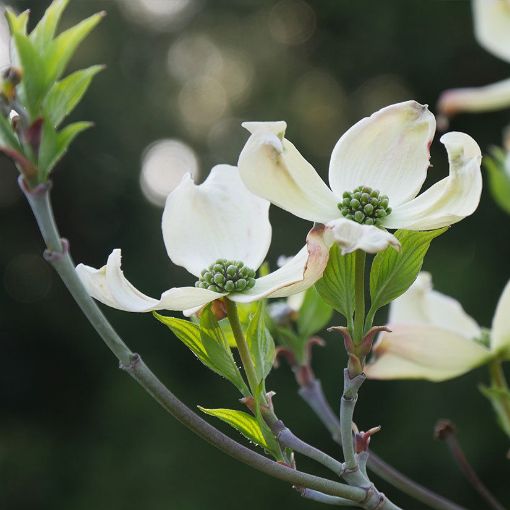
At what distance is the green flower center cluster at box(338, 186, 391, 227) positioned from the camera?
42 cm

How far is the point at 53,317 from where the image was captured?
5.12m

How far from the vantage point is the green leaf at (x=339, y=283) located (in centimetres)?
40

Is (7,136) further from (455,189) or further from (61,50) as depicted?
(455,189)

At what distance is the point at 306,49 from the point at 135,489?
3.04 metres

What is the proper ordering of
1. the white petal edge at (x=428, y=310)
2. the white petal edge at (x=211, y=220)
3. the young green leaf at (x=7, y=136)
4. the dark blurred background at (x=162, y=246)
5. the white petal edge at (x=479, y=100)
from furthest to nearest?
the dark blurred background at (x=162, y=246), the white petal edge at (x=479, y=100), the white petal edge at (x=428, y=310), the white petal edge at (x=211, y=220), the young green leaf at (x=7, y=136)

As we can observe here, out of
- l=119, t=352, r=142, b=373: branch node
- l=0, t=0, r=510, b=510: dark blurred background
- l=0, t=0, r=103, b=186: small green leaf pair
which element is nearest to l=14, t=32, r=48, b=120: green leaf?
l=0, t=0, r=103, b=186: small green leaf pair

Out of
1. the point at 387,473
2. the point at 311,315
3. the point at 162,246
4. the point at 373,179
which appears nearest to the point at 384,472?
the point at 387,473

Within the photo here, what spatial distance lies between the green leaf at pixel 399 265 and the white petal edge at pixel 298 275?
0.03 meters

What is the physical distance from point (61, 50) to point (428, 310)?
0.35 metres

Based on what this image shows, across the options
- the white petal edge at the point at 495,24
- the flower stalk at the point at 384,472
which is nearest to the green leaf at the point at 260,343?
the flower stalk at the point at 384,472

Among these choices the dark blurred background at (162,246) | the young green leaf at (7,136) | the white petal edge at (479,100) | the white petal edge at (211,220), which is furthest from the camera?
the dark blurred background at (162,246)

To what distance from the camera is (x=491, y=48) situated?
2.76 ft

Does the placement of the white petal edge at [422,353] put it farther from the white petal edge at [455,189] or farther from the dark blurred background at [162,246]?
the dark blurred background at [162,246]

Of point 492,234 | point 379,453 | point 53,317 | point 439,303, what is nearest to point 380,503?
point 439,303
